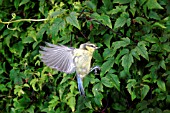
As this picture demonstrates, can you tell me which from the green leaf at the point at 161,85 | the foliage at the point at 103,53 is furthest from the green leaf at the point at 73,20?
the green leaf at the point at 161,85

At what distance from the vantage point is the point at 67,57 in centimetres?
193

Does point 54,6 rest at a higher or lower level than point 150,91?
higher

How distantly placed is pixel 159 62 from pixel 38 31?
0.88m

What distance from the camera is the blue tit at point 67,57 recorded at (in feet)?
6.19

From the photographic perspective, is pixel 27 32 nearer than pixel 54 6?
No

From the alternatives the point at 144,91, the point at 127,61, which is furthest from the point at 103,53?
the point at 144,91

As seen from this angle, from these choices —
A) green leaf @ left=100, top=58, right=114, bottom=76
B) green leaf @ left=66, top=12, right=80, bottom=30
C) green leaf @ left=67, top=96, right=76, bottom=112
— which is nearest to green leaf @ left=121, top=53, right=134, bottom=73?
green leaf @ left=100, top=58, right=114, bottom=76

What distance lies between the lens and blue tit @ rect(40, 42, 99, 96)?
1887mm

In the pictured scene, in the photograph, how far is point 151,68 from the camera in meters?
2.32

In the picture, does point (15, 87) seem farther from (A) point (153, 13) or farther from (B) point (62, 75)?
(A) point (153, 13)

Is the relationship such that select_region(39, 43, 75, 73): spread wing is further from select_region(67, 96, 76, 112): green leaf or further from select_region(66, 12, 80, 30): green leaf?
select_region(67, 96, 76, 112): green leaf

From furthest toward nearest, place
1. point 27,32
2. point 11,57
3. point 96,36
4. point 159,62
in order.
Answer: point 11,57 → point 27,32 → point 96,36 → point 159,62

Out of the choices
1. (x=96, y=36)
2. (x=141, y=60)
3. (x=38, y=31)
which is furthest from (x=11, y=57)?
(x=141, y=60)

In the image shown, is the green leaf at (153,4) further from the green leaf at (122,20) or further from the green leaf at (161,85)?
the green leaf at (161,85)
